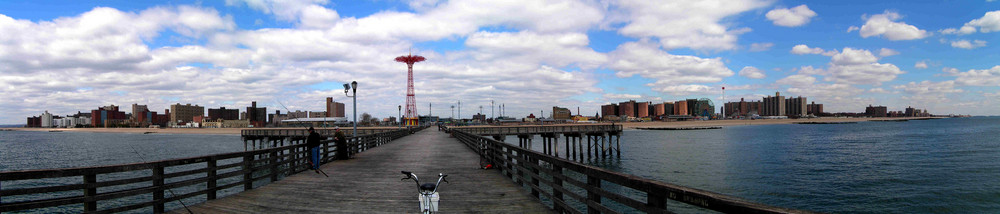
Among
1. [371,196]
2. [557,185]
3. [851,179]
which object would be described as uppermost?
[557,185]

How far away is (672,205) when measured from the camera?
21.6 m

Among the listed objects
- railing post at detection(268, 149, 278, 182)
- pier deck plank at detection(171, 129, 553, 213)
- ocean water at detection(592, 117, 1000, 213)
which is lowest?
ocean water at detection(592, 117, 1000, 213)

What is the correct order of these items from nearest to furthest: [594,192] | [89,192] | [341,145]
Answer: [594,192] < [89,192] < [341,145]

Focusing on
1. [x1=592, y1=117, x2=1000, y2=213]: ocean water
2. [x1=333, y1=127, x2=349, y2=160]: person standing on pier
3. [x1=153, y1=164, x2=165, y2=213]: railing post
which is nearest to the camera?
[x1=153, y1=164, x2=165, y2=213]: railing post

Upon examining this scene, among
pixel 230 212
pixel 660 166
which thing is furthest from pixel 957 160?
pixel 230 212

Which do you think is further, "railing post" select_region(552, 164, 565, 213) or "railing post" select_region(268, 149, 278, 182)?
"railing post" select_region(268, 149, 278, 182)

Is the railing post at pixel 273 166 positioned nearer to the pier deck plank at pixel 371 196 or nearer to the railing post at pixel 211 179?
the pier deck plank at pixel 371 196

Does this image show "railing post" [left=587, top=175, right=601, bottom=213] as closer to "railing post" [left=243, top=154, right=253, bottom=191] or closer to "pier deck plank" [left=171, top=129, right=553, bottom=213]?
"pier deck plank" [left=171, top=129, right=553, bottom=213]

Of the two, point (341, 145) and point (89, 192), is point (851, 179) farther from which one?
point (89, 192)

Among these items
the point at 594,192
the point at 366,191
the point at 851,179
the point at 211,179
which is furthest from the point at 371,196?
the point at 851,179

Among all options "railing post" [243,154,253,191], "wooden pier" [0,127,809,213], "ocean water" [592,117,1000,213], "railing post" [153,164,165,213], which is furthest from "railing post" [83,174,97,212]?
"ocean water" [592,117,1000,213]

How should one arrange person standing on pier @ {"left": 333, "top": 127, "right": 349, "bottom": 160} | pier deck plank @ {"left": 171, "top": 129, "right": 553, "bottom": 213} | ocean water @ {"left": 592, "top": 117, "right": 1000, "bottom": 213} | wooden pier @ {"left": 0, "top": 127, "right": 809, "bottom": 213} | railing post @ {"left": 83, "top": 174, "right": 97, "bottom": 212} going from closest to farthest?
wooden pier @ {"left": 0, "top": 127, "right": 809, "bottom": 213}, railing post @ {"left": 83, "top": 174, "right": 97, "bottom": 212}, pier deck plank @ {"left": 171, "top": 129, "right": 553, "bottom": 213}, person standing on pier @ {"left": 333, "top": 127, "right": 349, "bottom": 160}, ocean water @ {"left": 592, "top": 117, "right": 1000, "bottom": 213}

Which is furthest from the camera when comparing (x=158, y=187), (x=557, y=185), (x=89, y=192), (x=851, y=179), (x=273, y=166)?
(x=851, y=179)

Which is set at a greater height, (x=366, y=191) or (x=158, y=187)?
(x=158, y=187)
